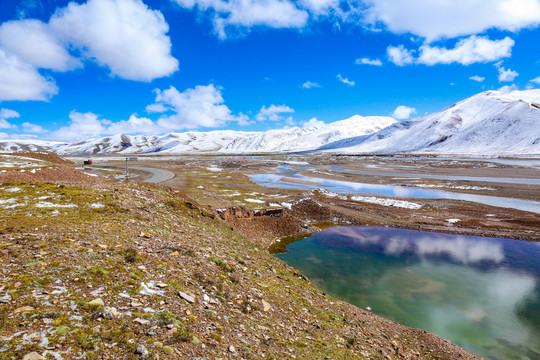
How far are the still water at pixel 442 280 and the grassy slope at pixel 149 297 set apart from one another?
4.42 m

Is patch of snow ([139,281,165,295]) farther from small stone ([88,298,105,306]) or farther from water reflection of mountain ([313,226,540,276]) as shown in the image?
water reflection of mountain ([313,226,540,276])

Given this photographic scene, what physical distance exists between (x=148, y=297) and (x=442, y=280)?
25748 millimetres

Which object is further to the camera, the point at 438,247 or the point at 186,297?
the point at 438,247

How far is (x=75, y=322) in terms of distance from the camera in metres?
6.80

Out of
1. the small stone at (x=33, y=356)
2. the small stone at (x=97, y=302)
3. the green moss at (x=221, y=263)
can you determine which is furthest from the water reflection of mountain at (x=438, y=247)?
the small stone at (x=33, y=356)

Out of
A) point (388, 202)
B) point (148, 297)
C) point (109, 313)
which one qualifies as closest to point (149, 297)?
point (148, 297)

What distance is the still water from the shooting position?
689 inches

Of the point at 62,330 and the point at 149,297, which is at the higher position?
the point at 62,330

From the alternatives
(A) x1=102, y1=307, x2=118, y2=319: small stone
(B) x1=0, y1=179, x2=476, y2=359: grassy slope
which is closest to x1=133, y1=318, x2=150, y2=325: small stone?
(B) x1=0, y1=179, x2=476, y2=359: grassy slope

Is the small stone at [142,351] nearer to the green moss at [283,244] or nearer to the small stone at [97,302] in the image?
the small stone at [97,302]

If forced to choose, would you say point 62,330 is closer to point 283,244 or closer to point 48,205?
point 48,205

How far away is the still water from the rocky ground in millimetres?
4276

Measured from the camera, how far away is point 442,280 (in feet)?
78.7

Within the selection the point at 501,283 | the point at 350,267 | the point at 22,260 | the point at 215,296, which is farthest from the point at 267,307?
the point at 501,283
